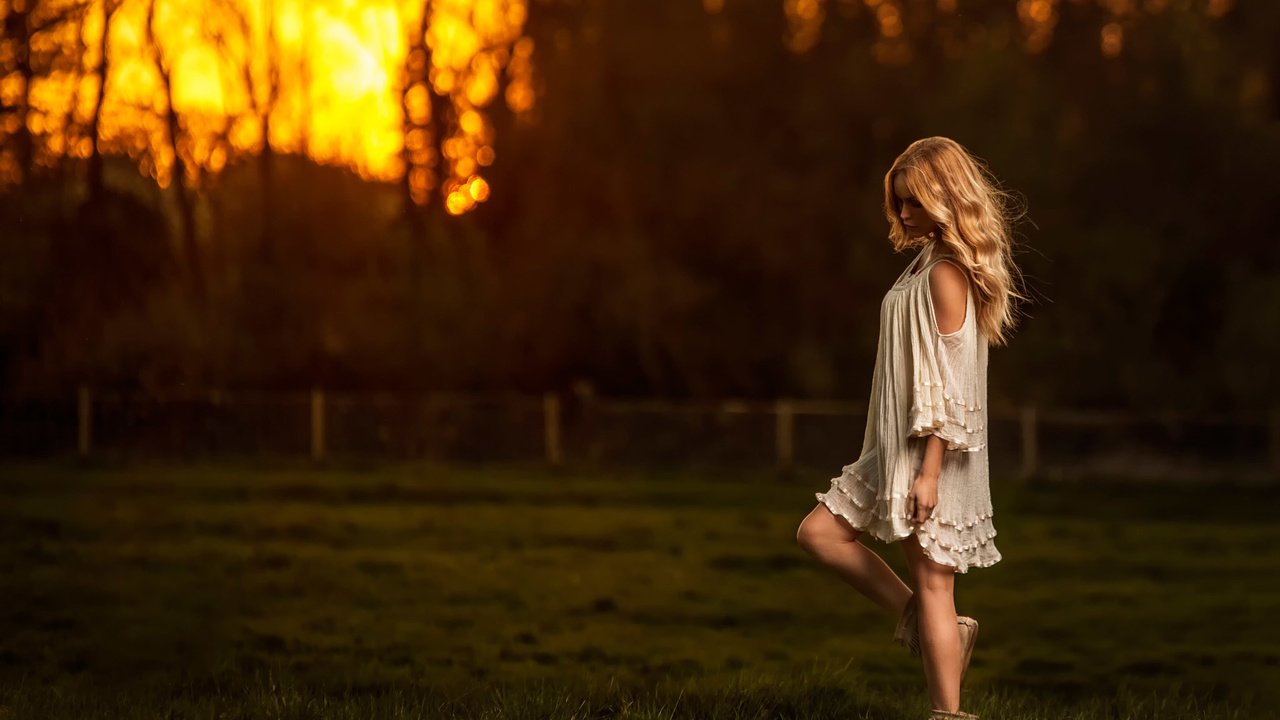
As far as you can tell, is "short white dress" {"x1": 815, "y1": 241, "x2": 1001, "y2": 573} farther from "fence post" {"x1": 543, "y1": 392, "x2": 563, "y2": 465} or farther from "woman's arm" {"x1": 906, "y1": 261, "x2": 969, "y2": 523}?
"fence post" {"x1": 543, "y1": 392, "x2": 563, "y2": 465}

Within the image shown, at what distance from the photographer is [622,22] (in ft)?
87.6

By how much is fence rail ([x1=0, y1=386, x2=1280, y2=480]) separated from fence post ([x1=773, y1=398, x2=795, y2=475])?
21 mm

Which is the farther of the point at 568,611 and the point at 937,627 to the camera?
the point at 568,611

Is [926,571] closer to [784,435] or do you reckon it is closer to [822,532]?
[822,532]

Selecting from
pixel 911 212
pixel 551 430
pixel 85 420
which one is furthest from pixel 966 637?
pixel 85 420

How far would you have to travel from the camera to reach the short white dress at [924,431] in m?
5.24

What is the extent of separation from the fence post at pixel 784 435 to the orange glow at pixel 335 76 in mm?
6491

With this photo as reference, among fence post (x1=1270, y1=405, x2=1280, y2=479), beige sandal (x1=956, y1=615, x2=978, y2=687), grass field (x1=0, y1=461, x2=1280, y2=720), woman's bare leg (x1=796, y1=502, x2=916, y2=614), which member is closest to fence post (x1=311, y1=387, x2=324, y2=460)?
grass field (x1=0, y1=461, x2=1280, y2=720)

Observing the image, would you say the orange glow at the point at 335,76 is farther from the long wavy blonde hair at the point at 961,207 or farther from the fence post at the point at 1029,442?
the long wavy blonde hair at the point at 961,207

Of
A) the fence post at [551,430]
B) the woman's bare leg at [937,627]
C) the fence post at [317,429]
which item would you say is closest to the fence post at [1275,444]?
the fence post at [551,430]

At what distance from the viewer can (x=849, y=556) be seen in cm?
545

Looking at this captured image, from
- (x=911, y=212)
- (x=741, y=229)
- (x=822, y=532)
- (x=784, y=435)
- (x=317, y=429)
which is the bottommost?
(x=784, y=435)

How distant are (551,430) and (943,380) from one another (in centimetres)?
2195

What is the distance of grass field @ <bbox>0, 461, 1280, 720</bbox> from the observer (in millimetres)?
6398
